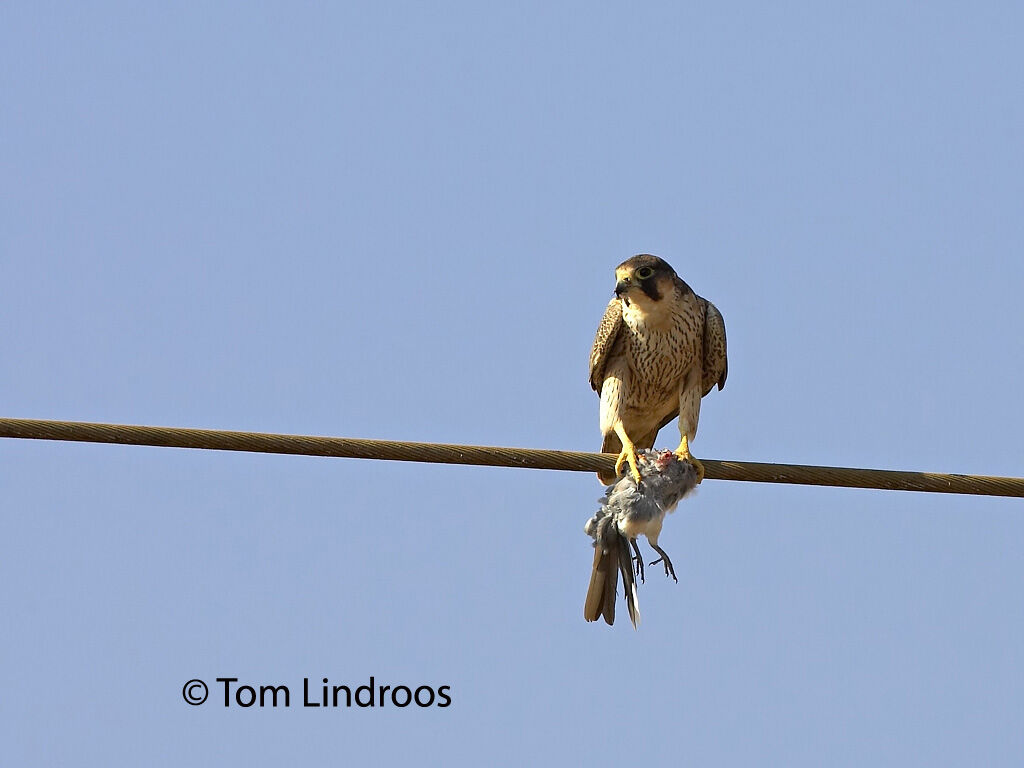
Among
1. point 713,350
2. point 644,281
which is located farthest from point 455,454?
point 713,350

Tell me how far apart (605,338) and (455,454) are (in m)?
3.13

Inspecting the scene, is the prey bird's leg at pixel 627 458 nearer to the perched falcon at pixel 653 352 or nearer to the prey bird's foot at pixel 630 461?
the prey bird's foot at pixel 630 461

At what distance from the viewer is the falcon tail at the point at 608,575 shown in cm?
861

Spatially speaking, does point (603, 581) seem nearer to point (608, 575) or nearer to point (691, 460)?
point (608, 575)

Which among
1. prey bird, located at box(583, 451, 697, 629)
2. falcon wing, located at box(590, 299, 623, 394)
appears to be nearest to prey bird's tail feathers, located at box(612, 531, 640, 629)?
prey bird, located at box(583, 451, 697, 629)

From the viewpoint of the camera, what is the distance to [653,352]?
9.88 meters

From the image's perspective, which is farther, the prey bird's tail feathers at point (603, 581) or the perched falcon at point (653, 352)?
the perched falcon at point (653, 352)

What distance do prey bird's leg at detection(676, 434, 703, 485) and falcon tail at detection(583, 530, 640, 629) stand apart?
56cm

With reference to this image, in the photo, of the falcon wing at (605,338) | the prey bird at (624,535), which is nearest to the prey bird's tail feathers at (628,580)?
the prey bird at (624,535)

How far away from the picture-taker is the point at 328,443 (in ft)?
22.2

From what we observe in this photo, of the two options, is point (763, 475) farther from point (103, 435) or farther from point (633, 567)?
point (103, 435)

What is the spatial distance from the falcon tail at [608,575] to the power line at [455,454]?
852 mm

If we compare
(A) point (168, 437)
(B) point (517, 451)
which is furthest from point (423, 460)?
(A) point (168, 437)

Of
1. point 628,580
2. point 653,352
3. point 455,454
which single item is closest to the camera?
point 455,454
